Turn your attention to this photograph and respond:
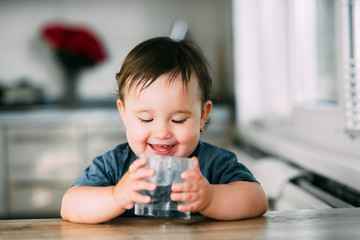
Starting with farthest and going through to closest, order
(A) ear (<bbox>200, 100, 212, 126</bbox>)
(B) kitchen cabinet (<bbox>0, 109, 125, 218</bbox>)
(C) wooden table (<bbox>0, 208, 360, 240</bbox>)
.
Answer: (B) kitchen cabinet (<bbox>0, 109, 125, 218</bbox>)
(A) ear (<bbox>200, 100, 212, 126</bbox>)
(C) wooden table (<bbox>0, 208, 360, 240</bbox>)

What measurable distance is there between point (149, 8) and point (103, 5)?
378 millimetres

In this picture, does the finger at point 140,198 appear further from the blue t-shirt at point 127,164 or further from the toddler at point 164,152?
the blue t-shirt at point 127,164

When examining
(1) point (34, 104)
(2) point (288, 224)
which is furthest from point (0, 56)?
(2) point (288, 224)

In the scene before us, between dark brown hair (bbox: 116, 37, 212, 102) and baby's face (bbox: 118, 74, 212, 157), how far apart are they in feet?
0.05

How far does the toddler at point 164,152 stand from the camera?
676 mm

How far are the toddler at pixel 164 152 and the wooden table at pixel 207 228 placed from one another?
0.10ft

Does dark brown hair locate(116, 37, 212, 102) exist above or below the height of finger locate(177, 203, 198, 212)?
above

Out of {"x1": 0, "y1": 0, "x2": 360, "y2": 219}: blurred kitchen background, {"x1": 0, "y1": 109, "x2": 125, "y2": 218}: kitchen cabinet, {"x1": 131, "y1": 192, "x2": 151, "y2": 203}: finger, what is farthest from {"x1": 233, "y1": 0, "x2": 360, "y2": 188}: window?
{"x1": 0, "y1": 109, "x2": 125, "y2": 218}: kitchen cabinet

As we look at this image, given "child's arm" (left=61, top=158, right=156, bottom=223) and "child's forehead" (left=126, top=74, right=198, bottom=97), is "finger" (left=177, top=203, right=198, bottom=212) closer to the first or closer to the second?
"child's arm" (left=61, top=158, right=156, bottom=223)

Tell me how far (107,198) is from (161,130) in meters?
0.16

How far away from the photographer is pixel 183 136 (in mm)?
812

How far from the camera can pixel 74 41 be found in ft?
10.4

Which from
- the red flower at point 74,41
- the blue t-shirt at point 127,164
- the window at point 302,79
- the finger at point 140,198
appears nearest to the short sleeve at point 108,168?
the blue t-shirt at point 127,164

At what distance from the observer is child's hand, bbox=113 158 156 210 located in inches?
25.7
